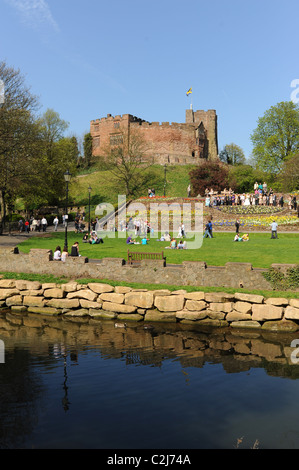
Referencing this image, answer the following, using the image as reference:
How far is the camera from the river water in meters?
7.42

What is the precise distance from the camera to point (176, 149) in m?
74.9

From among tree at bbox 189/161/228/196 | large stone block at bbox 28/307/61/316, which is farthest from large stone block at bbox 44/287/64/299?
tree at bbox 189/161/228/196

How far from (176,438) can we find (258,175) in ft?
195

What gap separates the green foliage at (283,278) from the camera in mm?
14797

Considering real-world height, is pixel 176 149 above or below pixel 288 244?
above

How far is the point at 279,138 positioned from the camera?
55.4 m

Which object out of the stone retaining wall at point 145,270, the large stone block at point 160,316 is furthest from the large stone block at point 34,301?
the large stone block at point 160,316

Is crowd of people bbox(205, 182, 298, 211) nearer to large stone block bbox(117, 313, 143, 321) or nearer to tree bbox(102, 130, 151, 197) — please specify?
tree bbox(102, 130, 151, 197)

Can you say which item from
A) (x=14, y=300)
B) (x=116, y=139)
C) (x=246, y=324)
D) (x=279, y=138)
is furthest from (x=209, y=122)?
(x=246, y=324)

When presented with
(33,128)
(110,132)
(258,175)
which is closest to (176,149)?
(110,132)
